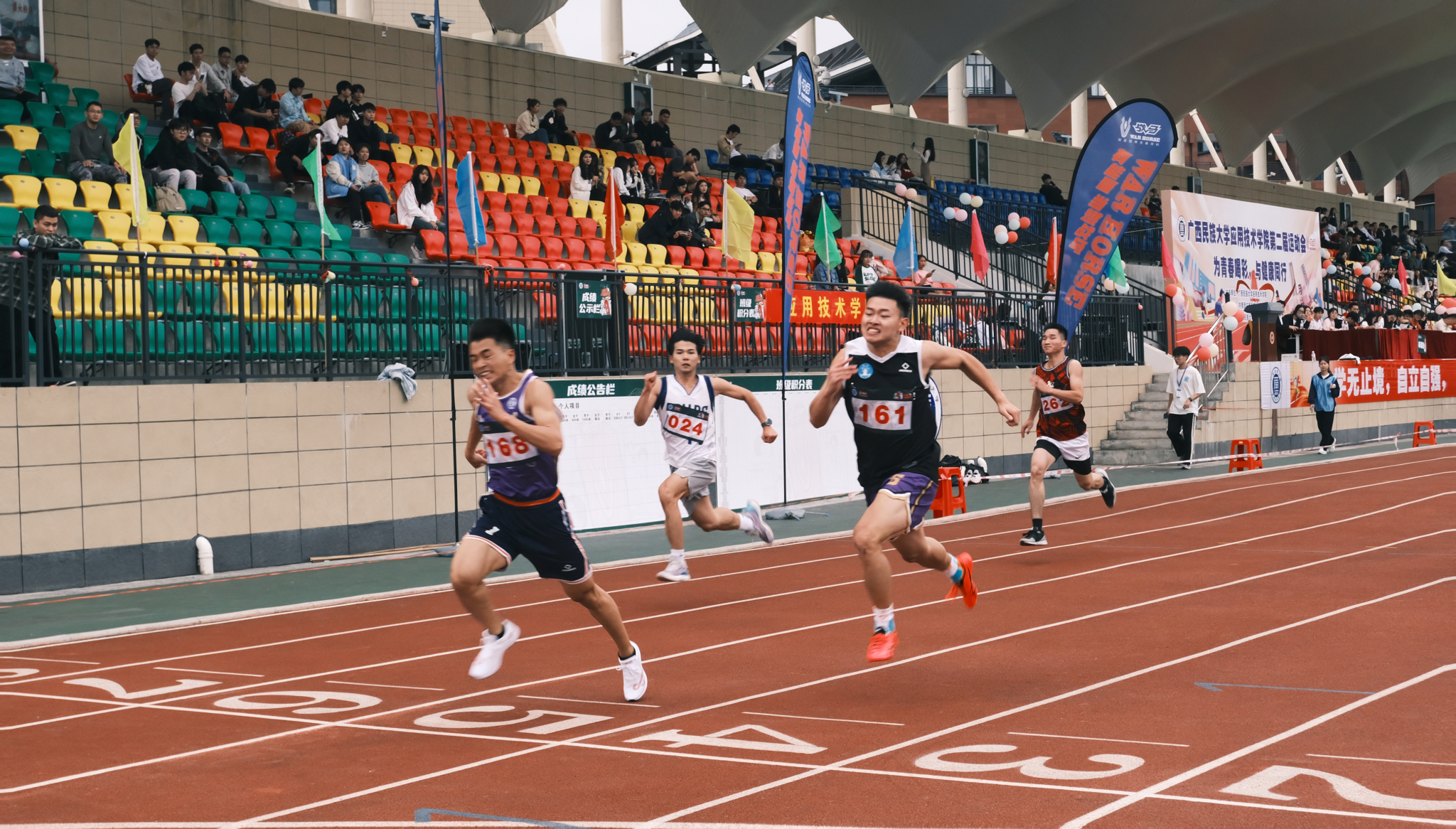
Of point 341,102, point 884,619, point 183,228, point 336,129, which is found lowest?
point 884,619

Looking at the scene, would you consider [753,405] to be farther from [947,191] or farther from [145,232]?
[947,191]

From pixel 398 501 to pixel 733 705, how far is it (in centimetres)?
882

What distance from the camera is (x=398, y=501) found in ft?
50.6

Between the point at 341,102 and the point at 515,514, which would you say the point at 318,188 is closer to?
the point at 341,102

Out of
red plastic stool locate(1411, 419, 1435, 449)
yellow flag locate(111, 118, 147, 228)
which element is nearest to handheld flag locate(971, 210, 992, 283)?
red plastic stool locate(1411, 419, 1435, 449)

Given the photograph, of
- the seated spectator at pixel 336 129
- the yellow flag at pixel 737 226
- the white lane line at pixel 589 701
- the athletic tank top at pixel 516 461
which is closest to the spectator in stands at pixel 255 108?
the seated spectator at pixel 336 129

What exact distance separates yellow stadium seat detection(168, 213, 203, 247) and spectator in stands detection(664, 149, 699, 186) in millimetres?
10399

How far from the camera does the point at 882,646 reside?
304 inches

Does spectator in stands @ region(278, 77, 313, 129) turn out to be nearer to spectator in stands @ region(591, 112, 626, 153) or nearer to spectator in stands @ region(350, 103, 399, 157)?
spectator in stands @ region(350, 103, 399, 157)

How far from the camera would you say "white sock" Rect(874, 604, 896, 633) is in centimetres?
786

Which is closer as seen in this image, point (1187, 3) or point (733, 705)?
point (733, 705)

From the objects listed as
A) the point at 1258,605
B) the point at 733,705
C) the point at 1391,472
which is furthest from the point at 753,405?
the point at 1391,472

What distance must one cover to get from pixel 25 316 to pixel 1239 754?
10.8 meters

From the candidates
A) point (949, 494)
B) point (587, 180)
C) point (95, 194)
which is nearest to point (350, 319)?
point (95, 194)
